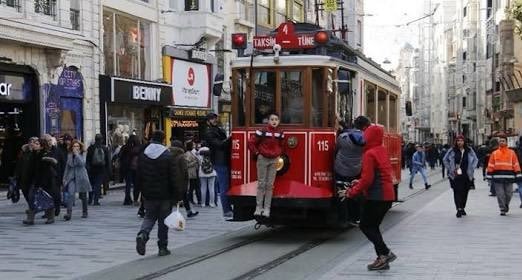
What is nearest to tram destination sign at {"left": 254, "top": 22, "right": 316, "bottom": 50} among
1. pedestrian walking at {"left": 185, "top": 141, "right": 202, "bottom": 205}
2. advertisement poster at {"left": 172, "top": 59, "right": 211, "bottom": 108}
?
pedestrian walking at {"left": 185, "top": 141, "right": 202, "bottom": 205}

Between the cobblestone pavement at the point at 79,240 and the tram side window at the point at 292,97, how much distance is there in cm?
246

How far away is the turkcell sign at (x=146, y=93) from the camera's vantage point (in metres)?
27.6

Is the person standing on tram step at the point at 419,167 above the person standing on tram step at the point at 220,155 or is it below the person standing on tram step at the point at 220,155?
below

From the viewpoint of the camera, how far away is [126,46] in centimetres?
2834

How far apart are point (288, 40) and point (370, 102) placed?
2767mm

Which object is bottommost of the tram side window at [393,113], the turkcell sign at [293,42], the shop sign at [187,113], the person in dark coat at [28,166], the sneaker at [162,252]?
the sneaker at [162,252]

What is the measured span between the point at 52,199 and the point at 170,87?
1574 centimetres

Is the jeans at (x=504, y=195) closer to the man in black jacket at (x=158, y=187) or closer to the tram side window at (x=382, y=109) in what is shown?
the tram side window at (x=382, y=109)

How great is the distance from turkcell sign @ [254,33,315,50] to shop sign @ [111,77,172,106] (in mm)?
14362

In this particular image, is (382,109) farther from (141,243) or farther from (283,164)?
(141,243)

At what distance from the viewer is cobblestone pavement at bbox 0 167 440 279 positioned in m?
9.64

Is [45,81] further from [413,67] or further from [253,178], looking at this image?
[413,67]

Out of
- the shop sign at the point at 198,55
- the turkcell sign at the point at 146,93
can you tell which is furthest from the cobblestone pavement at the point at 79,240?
the shop sign at the point at 198,55

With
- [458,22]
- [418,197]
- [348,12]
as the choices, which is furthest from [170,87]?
[458,22]
